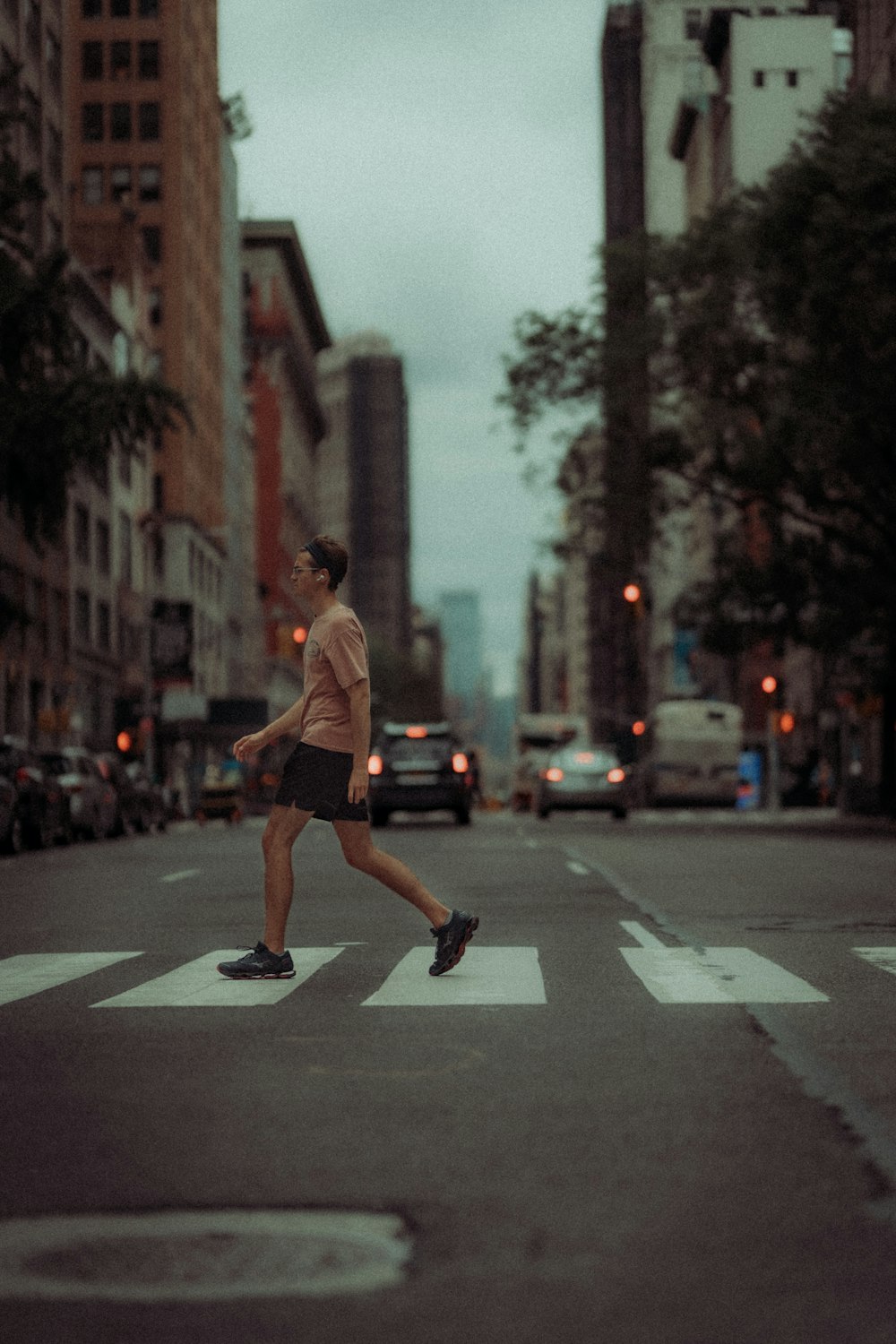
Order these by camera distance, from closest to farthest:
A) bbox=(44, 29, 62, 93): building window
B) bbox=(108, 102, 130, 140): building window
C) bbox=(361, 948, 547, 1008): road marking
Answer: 1. bbox=(361, 948, 547, 1008): road marking
2. bbox=(44, 29, 62, 93): building window
3. bbox=(108, 102, 130, 140): building window

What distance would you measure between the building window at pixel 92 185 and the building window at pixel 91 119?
1285 mm

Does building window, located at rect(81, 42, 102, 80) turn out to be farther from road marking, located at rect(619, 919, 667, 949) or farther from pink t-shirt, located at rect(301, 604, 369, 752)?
pink t-shirt, located at rect(301, 604, 369, 752)

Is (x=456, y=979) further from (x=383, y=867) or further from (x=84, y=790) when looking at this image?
(x=84, y=790)

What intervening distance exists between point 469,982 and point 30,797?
20.1 metres

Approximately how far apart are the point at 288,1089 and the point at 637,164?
15923 centimetres

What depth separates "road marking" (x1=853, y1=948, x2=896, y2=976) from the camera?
1058cm

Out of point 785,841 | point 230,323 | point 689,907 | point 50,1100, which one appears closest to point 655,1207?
point 50,1100

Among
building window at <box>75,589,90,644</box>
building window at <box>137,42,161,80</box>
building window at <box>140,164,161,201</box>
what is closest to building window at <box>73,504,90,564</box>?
building window at <box>75,589,90,644</box>

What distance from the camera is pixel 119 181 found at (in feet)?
295

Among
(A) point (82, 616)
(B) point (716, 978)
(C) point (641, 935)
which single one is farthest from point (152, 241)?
(B) point (716, 978)

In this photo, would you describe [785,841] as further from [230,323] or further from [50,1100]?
[230,323]

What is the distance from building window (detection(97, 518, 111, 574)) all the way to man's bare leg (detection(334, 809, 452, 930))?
60793 millimetres

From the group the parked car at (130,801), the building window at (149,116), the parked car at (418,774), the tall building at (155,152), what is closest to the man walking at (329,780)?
the parked car at (418,774)

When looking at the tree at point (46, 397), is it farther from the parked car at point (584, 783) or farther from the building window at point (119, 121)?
the building window at point (119, 121)
